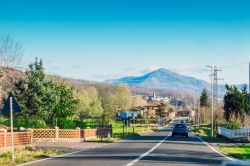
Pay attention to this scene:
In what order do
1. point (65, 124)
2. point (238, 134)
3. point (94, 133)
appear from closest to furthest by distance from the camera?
point (65, 124) → point (94, 133) → point (238, 134)

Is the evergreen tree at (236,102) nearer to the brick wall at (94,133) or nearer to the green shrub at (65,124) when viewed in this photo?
the brick wall at (94,133)

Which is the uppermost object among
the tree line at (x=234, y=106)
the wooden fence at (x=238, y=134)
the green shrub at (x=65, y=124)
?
the tree line at (x=234, y=106)

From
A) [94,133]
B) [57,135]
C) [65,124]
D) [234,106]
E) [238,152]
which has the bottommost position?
[238,152]

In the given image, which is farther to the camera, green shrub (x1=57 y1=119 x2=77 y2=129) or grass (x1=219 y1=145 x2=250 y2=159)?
green shrub (x1=57 y1=119 x2=77 y2=129)

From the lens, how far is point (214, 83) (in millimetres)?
76062

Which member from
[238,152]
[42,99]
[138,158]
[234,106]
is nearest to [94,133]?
[42,99]

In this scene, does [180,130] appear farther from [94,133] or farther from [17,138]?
[17,138]

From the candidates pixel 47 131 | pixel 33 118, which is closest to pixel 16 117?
pixel 33 118

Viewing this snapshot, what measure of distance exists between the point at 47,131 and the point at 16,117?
13723mm

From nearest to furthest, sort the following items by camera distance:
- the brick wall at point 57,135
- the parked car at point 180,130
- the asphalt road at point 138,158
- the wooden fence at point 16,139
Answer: the asphalt road at point 138,158, the wooden fence at point 16,139, the brick wall at point 57,135, the parked car at point 180,130

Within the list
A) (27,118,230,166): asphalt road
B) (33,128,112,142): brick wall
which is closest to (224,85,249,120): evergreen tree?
(33,128,112,142): brick wall

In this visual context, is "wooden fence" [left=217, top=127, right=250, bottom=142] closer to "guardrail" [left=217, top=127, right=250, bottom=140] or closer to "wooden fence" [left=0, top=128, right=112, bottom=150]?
"guardrail" [left=217, top=127, right=250, bottom=140]

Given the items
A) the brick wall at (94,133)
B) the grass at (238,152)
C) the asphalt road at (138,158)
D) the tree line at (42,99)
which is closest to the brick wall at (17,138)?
the asphalt road at (138,158)

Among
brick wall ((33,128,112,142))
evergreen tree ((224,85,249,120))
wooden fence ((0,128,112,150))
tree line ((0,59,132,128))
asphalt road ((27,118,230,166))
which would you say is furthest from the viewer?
evergreen tree ((224,85,249,120))
